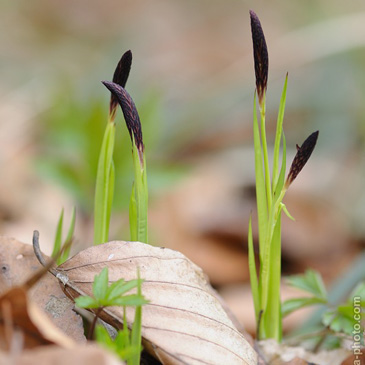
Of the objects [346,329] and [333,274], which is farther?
[333,274]

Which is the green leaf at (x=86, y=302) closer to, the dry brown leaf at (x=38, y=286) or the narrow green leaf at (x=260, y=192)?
the dry brown leaf at (x=38, y=286)

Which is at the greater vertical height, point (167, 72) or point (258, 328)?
point (167, 72)

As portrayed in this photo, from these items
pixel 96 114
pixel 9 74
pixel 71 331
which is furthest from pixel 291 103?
pixel 71 331

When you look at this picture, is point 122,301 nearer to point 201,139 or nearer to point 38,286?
point 38,286

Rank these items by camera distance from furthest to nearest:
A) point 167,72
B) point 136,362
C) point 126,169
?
point 167,72, point 126,169, point 136,362

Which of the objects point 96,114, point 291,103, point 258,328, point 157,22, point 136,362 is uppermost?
point 157,22

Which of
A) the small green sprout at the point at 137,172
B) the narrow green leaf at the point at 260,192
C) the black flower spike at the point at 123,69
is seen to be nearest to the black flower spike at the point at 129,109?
the small green sprout at the point at 137,172

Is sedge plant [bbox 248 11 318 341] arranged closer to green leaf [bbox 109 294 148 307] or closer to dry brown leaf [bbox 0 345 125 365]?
green leaf [bbox 109 294 148 307]

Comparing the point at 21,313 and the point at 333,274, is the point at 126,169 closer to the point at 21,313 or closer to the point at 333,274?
the point at 333,274
